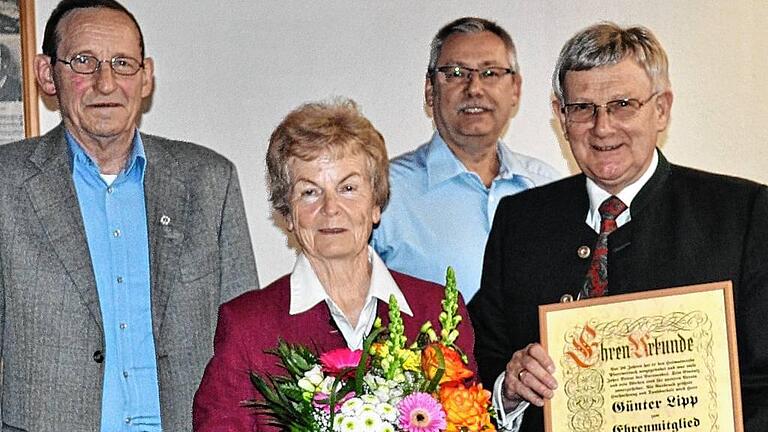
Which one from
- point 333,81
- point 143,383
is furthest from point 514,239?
point 333,81

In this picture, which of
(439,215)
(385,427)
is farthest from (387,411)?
(439,215)

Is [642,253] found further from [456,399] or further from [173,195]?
[173,195]

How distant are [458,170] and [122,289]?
1210 millimetres

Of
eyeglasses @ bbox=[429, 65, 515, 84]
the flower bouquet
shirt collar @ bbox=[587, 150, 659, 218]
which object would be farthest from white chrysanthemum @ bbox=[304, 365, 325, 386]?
eyeglasses @ bbox=[429, 65, 515, 84]

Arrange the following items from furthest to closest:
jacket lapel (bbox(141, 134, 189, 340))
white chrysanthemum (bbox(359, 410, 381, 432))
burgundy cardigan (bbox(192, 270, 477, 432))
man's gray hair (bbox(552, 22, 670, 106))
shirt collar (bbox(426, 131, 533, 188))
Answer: shirt collar (bbox(426, 131, 533, 188)) < jacket lapel (bbox(141, 134, 189, 340)) < man's gray hair (bbox(552, 22, 670, 106)) < burgundy cardigan (bbox(192, 270, 477, 432)) < white chrysanthemum (bbox(359, 410, 381, 432))

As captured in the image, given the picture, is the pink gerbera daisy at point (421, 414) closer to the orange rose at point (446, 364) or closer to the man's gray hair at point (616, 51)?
the orange rose at point (446, 364)

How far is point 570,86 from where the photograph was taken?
9.01ft

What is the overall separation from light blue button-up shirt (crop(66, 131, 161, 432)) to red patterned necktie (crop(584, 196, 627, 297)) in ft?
3.97

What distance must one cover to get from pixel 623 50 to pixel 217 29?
2102mm

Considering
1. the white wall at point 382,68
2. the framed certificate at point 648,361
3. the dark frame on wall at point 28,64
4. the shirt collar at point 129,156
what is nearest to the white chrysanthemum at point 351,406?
the framed certificate at point 648,361

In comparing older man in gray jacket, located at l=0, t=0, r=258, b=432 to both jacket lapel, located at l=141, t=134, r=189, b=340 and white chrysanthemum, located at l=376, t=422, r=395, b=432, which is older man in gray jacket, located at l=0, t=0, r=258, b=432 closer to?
jacket lapel, located at l=141, t=134, r=189, b=340

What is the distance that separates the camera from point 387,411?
2104 millimetres

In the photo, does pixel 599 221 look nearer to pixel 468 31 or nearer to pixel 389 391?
pixel 389 391

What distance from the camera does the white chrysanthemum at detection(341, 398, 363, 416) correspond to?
2105 millimetres
